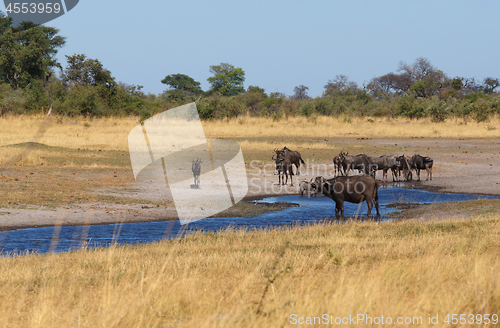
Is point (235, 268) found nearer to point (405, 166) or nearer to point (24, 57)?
point (405, 166)

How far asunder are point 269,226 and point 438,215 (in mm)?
4359

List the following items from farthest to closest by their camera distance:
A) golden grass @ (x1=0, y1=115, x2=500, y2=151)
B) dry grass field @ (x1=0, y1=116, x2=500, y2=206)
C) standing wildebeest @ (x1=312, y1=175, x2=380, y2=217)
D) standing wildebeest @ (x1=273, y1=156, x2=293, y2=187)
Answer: golden grass @ (x1=0, y1=115, x2=500, y2=151)
standing wildebeest @ (x1=273, y1=156, x2=293, y2=187)
dry grass field @ (x1=0, y1=116, x2=500, y2=206)
standing wildebeest @ (x1=312, y1=175, x2=380, y2=217)

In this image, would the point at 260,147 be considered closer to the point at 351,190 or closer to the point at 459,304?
the point at 351,190

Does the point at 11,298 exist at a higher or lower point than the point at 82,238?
higher

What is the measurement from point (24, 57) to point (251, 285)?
43.7 meters

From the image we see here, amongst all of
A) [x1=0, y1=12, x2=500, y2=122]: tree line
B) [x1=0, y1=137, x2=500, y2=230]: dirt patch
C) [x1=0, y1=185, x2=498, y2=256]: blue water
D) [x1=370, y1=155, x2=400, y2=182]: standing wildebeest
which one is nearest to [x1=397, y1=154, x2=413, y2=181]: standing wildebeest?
[x1=370, y1=155, x2=400, y2=182]: standing wildebeest

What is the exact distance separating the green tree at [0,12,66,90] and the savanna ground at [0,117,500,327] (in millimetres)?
27186

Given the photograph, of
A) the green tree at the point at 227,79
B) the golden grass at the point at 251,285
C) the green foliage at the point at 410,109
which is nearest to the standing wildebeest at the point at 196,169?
the golden grass at the point at 251,285

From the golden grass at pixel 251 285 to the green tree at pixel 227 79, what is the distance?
85.3m

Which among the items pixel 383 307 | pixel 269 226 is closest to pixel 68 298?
pixel 383 307

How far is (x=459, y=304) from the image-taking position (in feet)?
13.3

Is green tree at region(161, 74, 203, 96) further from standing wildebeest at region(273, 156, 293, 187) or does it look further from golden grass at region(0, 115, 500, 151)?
standing wildebeest at region(273, 156, 293, 187)

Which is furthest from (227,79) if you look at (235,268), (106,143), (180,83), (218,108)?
(235,268)

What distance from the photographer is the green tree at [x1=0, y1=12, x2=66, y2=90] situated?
141 ft
